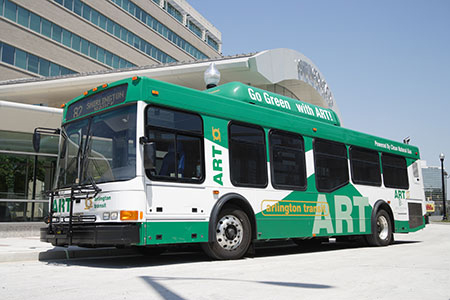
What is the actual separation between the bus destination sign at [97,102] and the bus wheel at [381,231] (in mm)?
8145

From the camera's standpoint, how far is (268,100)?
412 inches

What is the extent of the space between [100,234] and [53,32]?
3359cm

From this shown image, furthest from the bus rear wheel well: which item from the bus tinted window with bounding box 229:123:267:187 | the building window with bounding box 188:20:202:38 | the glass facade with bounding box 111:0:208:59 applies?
the building window with bounding box 188:20:202:38

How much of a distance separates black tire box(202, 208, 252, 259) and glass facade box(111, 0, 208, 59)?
40381mm

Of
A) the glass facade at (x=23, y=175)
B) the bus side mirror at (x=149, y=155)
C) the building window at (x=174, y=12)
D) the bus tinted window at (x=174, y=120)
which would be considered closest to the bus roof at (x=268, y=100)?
the bus tinted window at (x=174, y=120)

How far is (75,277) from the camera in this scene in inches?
246

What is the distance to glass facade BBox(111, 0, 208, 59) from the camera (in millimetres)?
46750

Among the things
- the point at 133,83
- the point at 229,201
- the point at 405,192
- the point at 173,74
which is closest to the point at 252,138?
the point at 229,201

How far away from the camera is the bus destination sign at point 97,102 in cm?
778

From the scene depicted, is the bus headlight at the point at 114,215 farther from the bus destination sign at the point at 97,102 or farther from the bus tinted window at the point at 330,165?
the bus tinted window at the point at 330,165

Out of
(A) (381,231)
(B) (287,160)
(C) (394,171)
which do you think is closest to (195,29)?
(C) (394,171)

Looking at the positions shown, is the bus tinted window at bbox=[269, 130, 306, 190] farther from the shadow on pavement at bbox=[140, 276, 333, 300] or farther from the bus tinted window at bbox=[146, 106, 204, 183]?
the shadow on pavement at bbox=[140, 276, 333, 300]

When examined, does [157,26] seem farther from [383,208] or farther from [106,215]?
[106,215]

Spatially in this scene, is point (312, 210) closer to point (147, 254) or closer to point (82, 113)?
point (147, 254)
